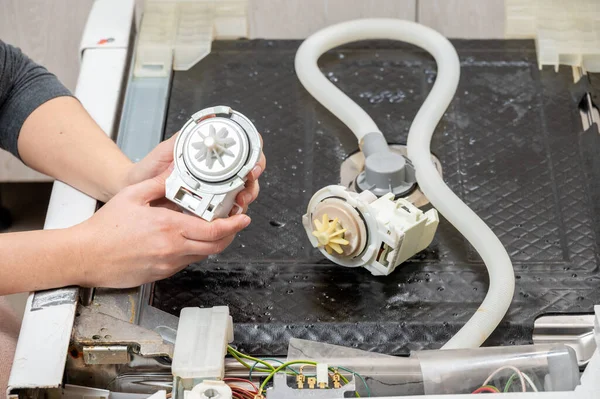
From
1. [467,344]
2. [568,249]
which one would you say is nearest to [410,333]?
[467,344]

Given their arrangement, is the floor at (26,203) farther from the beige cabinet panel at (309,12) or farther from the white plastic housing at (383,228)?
the white plastic housing at (383,228)

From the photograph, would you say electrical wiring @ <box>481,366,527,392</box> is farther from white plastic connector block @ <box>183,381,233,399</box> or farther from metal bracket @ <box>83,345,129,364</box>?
metal bracket @ <box>83,345,129,364</box>

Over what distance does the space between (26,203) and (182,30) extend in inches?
33.6

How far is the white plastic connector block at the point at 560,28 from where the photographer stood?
1745 mm

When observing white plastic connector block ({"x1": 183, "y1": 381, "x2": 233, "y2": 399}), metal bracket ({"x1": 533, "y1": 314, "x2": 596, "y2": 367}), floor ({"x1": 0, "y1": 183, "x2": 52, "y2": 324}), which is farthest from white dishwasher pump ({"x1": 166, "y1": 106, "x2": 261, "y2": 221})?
floor ({"x1": 0, "y1": 183, "x2": 52, "y2": 324})

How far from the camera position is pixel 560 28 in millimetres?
1815

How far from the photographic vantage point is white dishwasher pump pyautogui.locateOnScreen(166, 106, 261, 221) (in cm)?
111

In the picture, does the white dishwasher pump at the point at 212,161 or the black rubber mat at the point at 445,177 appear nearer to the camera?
the white dishwasher pump at the point at 212,161

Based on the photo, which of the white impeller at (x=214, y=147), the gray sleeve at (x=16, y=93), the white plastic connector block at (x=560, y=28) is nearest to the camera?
the white impeller at (x=214, y=147)

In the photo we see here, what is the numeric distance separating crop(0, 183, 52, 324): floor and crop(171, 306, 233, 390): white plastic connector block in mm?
1321

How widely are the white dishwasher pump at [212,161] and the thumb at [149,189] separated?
4 cm

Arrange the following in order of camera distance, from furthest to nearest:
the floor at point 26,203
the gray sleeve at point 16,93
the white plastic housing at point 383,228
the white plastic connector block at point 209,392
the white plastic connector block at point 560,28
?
the floor at point 26,203 < the white plastic connector block at point 560,28 < the gray sleeve at point 16,93 < the white plastic housing at point 383,228 < the white plastic connector block at point 209,392

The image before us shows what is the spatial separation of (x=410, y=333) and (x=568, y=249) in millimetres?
327

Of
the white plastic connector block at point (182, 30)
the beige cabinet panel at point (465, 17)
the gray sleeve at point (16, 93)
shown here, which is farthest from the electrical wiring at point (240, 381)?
the beige cabinet panel at point (465, 17)
